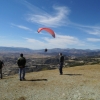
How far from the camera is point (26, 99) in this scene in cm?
1487

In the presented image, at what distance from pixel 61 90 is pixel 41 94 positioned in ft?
6.84

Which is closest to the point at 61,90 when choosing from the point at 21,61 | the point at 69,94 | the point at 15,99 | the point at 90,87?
the point at 69,94

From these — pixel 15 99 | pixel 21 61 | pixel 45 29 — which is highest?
pixel 45 29

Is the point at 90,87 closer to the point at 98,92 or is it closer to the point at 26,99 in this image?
the point at 98,92

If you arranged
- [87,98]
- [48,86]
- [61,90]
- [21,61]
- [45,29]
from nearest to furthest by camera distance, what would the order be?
[87,98] < [61,90] < [48,86] < [21,61] < [45,29]

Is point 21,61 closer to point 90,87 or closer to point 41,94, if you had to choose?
point 41,94

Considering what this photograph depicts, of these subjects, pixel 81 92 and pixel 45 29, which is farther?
pixel 45 29

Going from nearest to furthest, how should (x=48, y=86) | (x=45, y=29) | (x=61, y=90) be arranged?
(x=61, y=90)
(x=48, y=86)
(x=45, y=29)

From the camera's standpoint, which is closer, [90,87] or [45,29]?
[90,87]

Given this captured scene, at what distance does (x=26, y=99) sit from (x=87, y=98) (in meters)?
4.94

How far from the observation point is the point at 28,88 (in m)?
18.2

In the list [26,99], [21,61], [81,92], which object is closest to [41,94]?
[26,99]

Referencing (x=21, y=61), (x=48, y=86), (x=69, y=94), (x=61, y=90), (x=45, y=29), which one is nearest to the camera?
(x=69, y=94)

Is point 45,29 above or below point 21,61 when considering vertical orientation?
above
